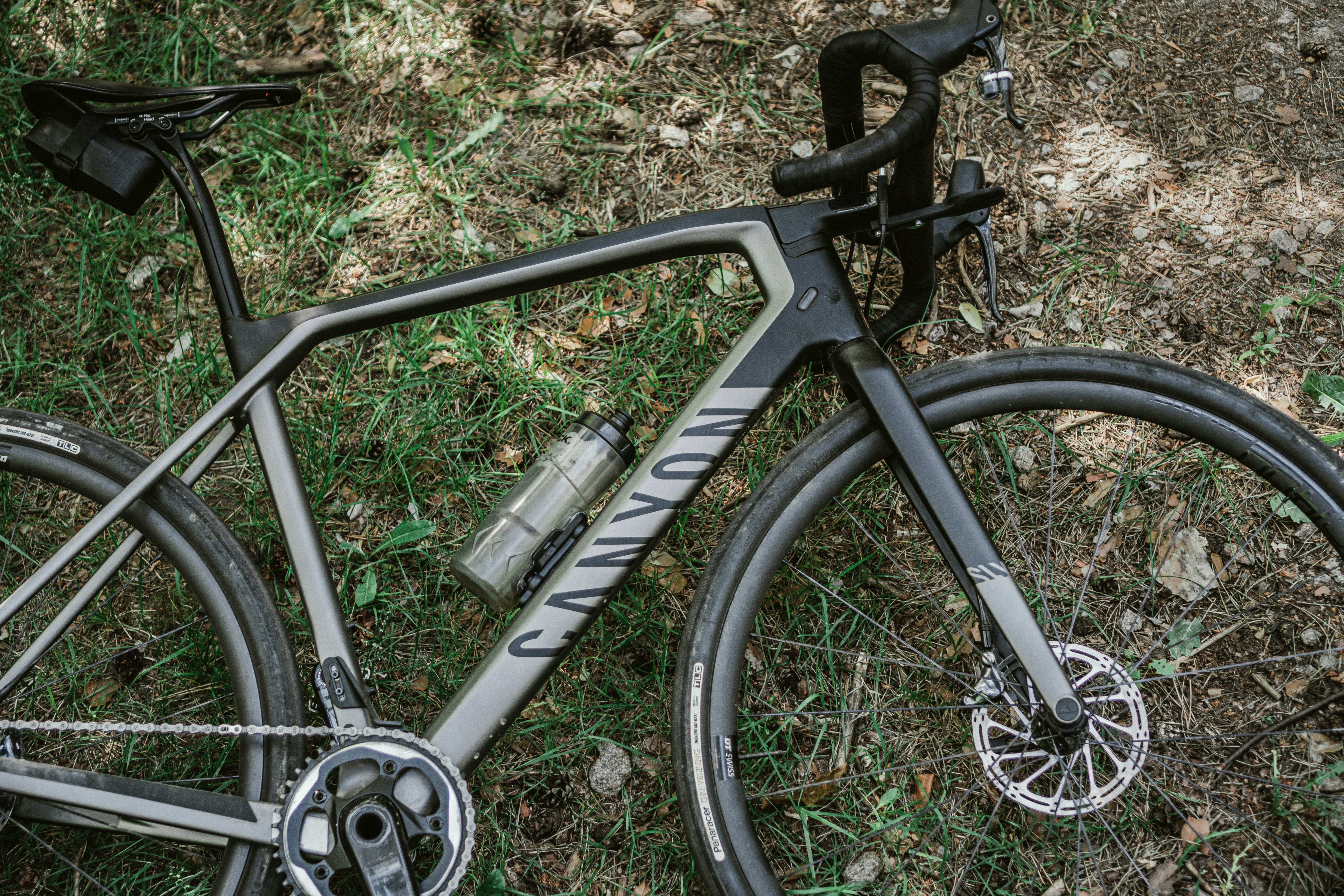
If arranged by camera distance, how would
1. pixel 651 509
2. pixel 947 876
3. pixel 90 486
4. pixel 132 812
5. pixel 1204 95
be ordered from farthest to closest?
pixel 1204 95, pixel 947 876, pixel 90 486, pixel 651 509, pixel 132 812

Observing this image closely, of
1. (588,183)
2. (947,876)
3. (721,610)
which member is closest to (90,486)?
(721,610)

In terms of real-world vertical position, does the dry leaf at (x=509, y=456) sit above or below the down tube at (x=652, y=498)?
below

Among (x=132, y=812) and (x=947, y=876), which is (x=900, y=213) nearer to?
(x=947, y=876)

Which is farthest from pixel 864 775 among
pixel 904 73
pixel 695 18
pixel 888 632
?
pixel 695 18

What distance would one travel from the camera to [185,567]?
1.72 metres

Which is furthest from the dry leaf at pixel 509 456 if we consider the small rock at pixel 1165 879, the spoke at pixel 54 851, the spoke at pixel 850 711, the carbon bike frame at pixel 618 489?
the small rock at pixel 1165 879

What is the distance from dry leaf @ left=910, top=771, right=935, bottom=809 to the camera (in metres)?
2.05

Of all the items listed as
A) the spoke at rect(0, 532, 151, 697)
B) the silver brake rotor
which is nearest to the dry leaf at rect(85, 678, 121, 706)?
the spoke at rect(0, 532, 151, 697)

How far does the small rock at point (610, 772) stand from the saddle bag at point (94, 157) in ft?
5.96

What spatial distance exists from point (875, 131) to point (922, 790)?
1.64 meters

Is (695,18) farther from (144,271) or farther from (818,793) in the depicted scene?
(818,793)

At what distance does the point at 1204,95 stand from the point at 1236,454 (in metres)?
1.64

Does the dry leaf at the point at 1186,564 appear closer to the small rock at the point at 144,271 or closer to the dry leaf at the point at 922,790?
the dry leaf at the point at 922,790

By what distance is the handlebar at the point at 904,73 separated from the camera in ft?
5.02
